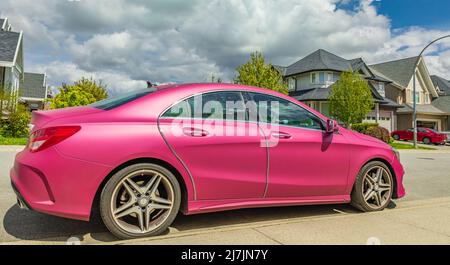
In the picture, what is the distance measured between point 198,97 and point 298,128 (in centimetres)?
120

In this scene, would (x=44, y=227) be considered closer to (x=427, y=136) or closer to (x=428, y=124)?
(x=427, y=136)

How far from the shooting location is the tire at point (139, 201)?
2824mm

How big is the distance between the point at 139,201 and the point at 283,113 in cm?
186

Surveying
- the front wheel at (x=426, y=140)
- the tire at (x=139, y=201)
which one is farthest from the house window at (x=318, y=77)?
the tire at (x=139, y=201)

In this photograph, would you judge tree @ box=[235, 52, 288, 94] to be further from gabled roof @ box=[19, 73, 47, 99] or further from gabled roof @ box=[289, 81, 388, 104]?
gabled roof @ box=[19, 73, 47, 99]

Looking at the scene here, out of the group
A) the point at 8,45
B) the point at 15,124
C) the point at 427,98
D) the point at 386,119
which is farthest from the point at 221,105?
the point at 427,98

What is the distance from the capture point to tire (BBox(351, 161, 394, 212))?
400 cm

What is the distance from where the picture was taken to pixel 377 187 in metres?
4.14

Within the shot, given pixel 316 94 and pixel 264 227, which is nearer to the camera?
pixel 264 227

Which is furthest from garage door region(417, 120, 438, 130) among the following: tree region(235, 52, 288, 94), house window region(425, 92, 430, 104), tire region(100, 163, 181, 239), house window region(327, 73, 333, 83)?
tire region(100, 163, 181, 239)

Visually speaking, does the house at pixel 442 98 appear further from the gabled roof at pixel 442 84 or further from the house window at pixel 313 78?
the house window at pixel 313 78

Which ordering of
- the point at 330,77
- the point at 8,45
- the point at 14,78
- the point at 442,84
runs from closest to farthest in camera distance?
the point at 8,45
the point at 14,78
the point at 330,77
the point at 442,84
